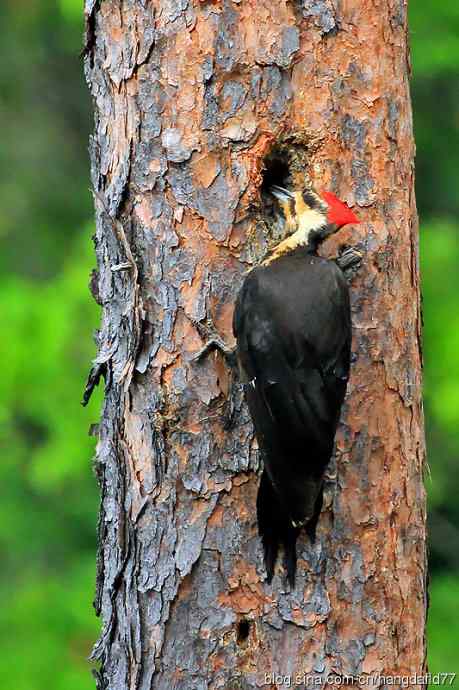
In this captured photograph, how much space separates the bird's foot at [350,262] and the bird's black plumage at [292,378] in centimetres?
9

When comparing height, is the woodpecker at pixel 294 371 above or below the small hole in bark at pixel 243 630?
above

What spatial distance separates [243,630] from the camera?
12.6 ft

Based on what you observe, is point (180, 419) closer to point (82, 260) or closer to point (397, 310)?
point (397, 310)

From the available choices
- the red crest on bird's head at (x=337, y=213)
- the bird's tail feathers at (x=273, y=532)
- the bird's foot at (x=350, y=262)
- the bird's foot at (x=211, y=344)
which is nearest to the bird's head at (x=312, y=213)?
the red crest on bird's head at (x=337, y=213)

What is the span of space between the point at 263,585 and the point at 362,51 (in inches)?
68.7

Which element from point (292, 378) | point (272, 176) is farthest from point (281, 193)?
point (292, 378)

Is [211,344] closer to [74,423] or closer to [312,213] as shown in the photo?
[312,213]

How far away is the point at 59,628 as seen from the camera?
693 cm

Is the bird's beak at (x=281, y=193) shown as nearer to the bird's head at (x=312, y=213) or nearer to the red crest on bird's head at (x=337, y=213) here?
the bird's head at (x=312, y=213)

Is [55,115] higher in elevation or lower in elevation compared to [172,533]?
higher

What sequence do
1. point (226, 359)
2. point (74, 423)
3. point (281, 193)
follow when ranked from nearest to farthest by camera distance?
point (226, 359) → point (281, 193) → point (74, 423)

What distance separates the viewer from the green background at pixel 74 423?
21.9 feet

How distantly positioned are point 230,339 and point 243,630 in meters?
0.92

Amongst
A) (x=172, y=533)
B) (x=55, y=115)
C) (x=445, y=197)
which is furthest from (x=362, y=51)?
(x=55, y=115)
